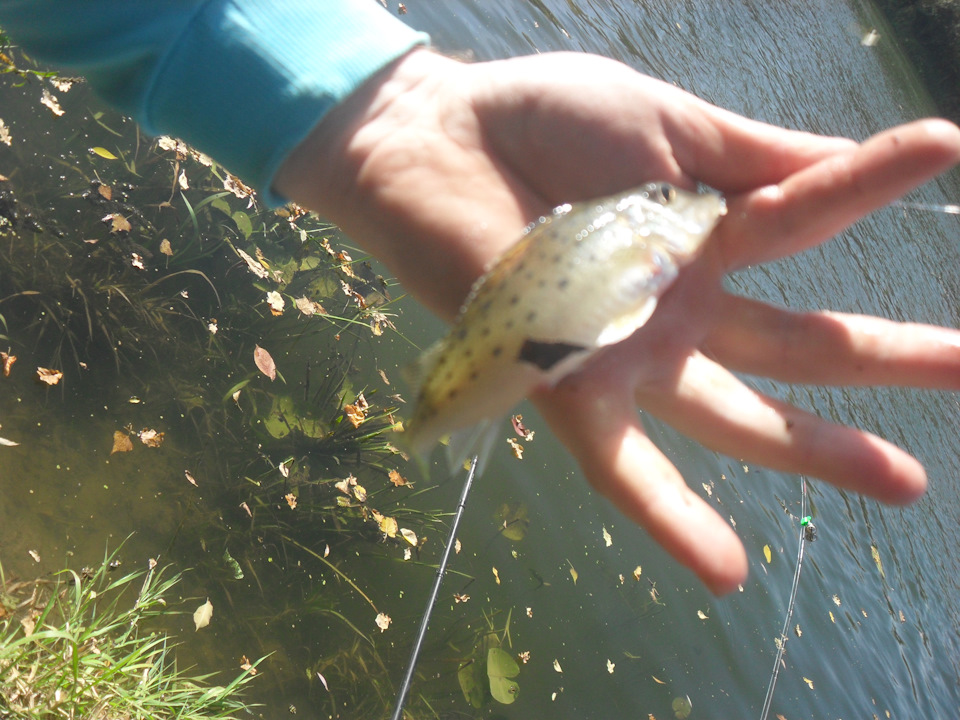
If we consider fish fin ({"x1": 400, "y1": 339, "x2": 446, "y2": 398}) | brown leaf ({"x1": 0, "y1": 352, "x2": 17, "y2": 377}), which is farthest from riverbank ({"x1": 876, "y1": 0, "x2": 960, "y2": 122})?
brown leaf ({"x1": 0, "y1": 352, "x2": 17, "y2": 377})

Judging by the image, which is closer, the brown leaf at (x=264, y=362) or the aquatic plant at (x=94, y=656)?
the aquatic plant at (x=94, y=656)

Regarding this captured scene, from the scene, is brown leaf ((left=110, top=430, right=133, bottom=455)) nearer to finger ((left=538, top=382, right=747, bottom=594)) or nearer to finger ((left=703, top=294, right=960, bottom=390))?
finger ((left=538, top=382, right=747, bottom=594))

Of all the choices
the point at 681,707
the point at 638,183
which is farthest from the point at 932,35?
the point at 638,183

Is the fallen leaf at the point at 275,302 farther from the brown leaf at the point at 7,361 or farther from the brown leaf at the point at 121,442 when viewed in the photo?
the brown leaf at the point at 7,361

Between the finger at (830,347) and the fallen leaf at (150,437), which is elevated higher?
the finger at (830,347)

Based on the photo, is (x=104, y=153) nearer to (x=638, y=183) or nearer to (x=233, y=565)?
(x=233, y=565)

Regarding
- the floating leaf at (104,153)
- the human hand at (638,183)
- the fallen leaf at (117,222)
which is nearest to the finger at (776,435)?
the human hand at (638,183)
